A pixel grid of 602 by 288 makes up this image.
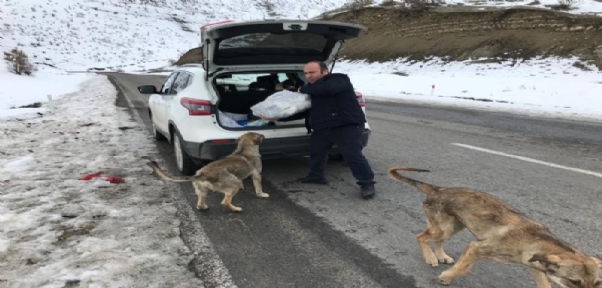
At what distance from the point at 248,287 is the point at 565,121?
10.0 m

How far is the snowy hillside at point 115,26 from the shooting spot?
177 ft

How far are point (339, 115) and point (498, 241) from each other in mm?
2413

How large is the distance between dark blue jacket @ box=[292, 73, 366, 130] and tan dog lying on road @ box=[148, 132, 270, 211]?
0.74 metres

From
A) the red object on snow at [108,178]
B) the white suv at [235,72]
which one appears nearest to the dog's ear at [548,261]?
the white suv at [235,72]

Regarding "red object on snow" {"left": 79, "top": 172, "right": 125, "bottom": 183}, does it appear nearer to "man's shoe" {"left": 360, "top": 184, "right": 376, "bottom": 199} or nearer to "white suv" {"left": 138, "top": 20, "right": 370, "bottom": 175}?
"white suv" {"left": 138, "top": 20, "right": 370, "bottom": 175}

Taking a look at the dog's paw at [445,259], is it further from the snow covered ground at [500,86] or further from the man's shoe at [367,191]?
the snow covered ground at [500,86]

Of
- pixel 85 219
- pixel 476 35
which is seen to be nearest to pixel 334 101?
pixel 85 219

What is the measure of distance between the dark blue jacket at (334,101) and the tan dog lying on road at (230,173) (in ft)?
2.42

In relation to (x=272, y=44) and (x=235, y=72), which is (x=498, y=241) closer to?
(x=272, y=44)

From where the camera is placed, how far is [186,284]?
283cm

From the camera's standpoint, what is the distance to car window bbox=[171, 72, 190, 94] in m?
5.64

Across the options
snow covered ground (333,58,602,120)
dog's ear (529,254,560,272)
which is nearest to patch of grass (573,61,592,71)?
snow covered ground (333,58,602,120)

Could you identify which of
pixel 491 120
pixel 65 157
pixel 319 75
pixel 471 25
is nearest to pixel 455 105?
pixel 491 120

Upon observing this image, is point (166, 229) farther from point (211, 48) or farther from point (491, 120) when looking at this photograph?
point (491, 120)
